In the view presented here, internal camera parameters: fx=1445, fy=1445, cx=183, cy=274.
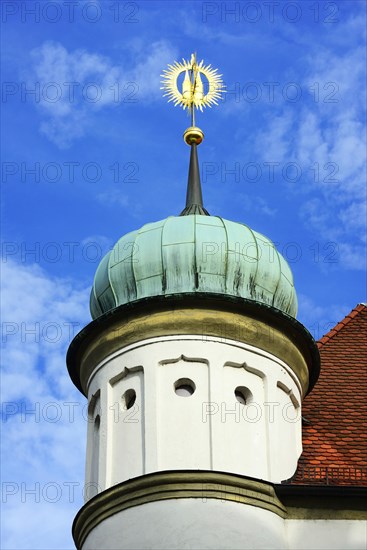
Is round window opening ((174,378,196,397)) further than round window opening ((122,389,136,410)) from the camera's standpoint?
No

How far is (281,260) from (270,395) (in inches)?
80.8

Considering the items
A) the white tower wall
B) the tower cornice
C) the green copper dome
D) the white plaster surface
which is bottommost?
the white plaster surface

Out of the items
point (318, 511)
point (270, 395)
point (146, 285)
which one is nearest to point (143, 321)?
point (146, 285)

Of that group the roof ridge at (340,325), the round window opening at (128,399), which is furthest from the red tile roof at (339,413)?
the round window opening at (128,399)

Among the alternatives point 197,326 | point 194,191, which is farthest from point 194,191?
point 197,326

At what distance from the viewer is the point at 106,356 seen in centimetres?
1967

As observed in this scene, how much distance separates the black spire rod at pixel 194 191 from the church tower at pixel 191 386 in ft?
3.88

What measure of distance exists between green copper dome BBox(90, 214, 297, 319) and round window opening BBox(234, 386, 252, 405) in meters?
1.25

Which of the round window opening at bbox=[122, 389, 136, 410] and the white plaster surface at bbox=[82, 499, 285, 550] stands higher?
the round window opening at bbox=[122, 389, 136, 410]

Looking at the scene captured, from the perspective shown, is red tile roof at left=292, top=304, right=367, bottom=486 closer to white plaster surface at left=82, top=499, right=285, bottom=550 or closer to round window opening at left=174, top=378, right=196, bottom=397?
white plaster surface at left=82, top=499, right=285, bottom=550

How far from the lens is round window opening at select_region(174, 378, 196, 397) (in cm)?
1892

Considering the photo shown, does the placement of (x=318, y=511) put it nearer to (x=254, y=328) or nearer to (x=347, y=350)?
(x=254, y=328)

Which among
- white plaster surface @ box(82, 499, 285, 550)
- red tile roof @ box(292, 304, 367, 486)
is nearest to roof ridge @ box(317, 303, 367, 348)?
red tile roof @ box(292, 304, 367, 486)

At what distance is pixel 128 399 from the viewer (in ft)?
63.2
